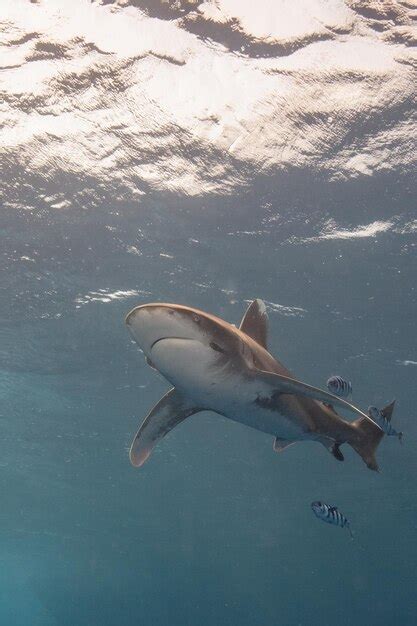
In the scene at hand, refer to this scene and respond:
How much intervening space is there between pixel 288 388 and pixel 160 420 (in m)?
1.84

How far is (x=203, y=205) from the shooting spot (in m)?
13.8

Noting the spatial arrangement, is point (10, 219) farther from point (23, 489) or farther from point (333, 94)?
point (23, 489)

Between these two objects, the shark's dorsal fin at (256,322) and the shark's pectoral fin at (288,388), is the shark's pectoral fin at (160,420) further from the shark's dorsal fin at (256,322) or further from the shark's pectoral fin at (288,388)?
the shark's dorsal fin at (256,322)

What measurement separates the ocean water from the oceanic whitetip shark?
239 inches

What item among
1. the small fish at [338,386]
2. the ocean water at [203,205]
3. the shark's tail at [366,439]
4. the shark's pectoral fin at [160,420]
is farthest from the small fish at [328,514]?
the ocean water at [203,205]

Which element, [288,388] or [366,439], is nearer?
[288,388]

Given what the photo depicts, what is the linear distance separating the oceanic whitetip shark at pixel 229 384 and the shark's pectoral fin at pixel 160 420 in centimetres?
1

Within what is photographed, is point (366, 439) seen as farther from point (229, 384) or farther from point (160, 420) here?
point (160, 420)

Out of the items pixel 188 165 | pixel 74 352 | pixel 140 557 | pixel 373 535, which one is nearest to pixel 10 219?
pixel 188 165

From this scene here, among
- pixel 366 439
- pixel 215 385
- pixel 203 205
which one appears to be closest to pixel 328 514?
pixel 366 439

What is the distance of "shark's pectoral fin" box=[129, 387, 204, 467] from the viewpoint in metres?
6.50

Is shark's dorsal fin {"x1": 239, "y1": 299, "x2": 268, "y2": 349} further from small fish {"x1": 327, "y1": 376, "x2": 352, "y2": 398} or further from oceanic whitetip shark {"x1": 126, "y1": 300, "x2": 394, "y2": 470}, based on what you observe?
small fish {"x1": 327, "y1": 376, "x2": 352, "y2": 398}

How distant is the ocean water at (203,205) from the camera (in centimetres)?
984

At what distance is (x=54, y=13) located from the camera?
30.6ft
